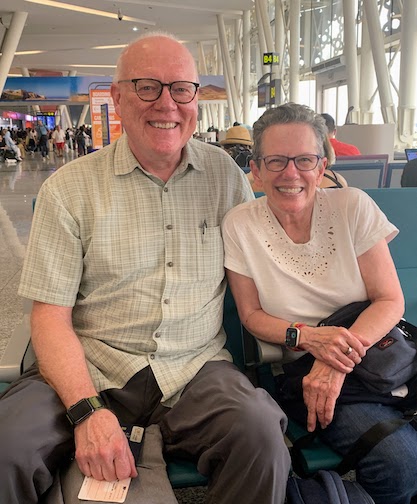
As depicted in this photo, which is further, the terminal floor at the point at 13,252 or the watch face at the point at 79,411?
the terminal floor at the point at 13,252

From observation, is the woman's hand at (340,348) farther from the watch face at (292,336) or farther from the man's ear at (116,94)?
the man's ear at (116,94)

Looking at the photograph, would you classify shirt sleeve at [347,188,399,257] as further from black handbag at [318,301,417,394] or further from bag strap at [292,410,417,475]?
bag strap at [292,410,417,475]

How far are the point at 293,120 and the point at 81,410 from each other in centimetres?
112

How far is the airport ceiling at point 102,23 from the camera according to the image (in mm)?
19625

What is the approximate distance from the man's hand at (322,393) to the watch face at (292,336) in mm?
113

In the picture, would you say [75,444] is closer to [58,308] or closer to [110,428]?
[110,428]

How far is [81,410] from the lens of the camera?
1.41 m

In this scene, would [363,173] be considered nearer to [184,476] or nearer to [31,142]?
[184,476]

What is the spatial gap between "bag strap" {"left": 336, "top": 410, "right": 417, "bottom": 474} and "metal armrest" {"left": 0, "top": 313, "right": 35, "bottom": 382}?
3.50ft

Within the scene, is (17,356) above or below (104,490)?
above

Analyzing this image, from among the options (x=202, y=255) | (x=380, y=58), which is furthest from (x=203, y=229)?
(x=380, y=58)

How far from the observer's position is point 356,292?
1.76 metres

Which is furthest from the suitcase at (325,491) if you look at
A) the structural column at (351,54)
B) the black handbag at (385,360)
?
the structural column at (351,54)

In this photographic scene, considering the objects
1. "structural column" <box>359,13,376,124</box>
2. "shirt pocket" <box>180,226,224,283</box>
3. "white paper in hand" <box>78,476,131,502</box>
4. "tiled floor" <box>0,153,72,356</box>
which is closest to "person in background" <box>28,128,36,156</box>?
"tiled floor" <box>0,153,72,356</box>
